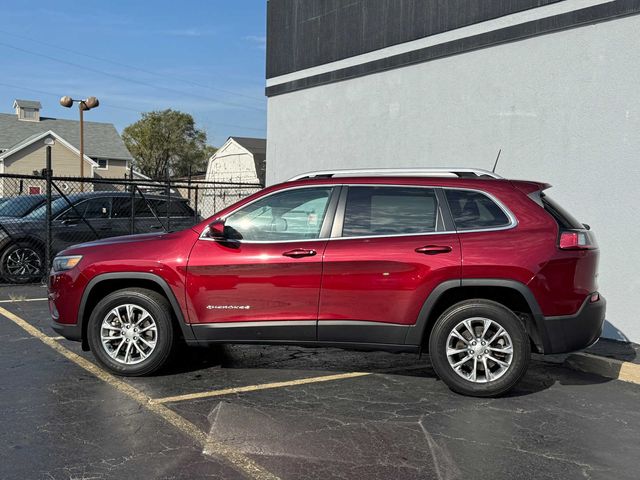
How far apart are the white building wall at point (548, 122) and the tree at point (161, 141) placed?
57.2 metres

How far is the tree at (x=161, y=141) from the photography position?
6550cm

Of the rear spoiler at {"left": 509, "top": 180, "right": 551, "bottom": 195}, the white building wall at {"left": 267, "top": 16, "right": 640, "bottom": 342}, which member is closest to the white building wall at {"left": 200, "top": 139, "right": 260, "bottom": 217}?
the white building wall at {"left": 267, "top": 16, "right": 640, "bottom": 342}

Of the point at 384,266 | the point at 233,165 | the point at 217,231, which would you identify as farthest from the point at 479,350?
the point at 233,165

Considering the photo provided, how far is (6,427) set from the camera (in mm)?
4332

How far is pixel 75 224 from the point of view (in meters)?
11.7

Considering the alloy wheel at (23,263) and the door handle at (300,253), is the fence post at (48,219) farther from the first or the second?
the door handle at (300,253)

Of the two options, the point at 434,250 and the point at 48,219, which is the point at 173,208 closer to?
the point at 48,219

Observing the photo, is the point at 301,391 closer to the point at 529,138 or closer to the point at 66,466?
the point at 66,466

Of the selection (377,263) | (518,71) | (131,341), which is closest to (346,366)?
(377,263)

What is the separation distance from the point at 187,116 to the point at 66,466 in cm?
6574

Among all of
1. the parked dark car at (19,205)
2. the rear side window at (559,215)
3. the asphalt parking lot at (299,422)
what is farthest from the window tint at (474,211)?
the parked dark car at (19,205)

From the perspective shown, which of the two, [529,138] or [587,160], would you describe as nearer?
[587,160]

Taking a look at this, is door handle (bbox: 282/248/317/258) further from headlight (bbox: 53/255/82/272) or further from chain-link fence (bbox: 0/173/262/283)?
chain-link fence (bbox: 0/173/262/283)

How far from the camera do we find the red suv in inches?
202
